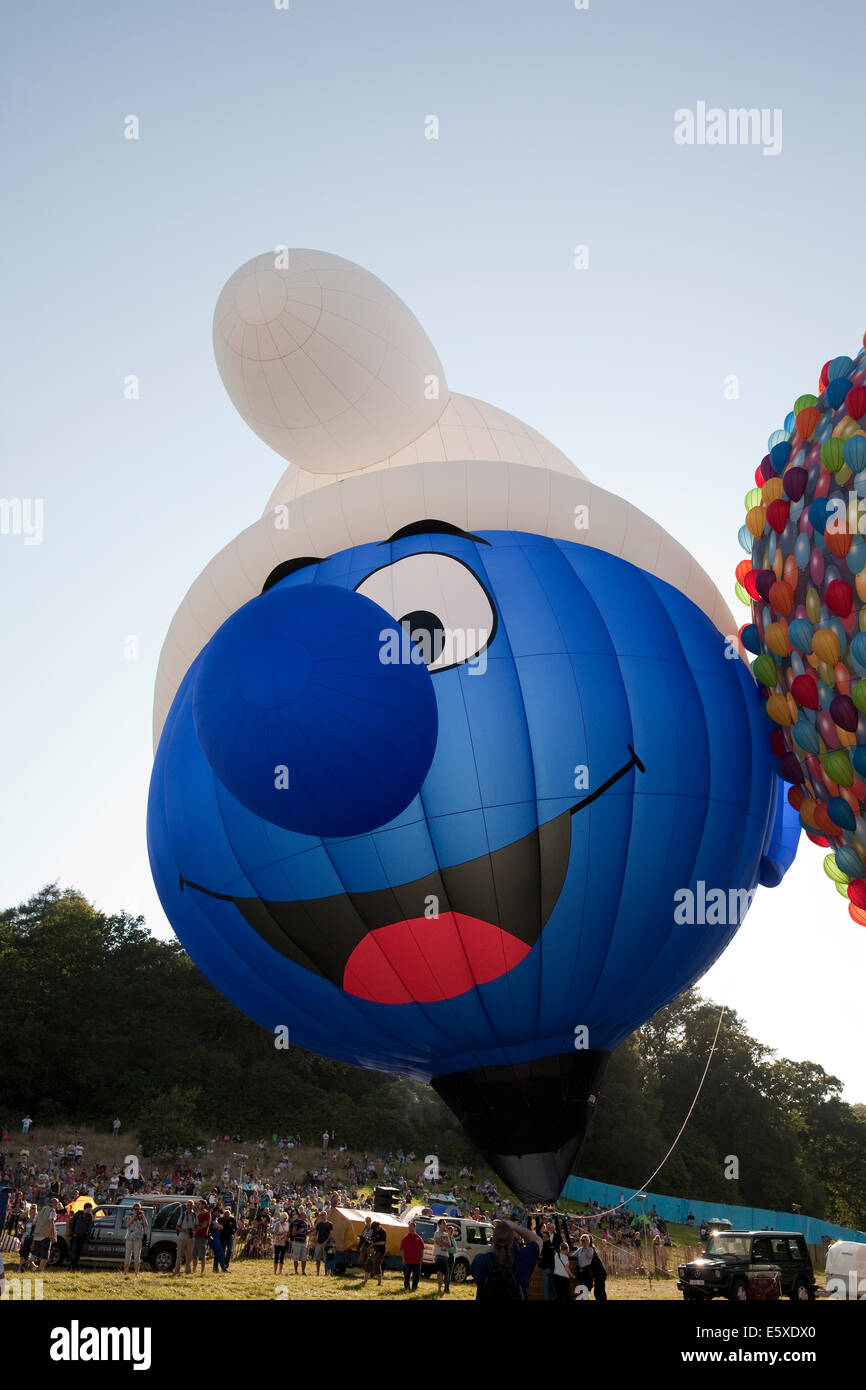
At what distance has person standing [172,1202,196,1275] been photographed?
1308 cm

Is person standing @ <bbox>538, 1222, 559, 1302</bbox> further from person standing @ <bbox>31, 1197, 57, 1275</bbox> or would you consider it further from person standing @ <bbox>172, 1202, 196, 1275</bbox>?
person standing @ <bbox>31, 1197, 57, 1275</bbox>

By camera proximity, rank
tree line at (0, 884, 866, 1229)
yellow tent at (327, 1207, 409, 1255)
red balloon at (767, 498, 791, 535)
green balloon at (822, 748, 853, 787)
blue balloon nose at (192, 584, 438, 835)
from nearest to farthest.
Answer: blue balloon nose at (192, 584, 438, 835) → green balloon at (822, 748, 853, 787) → red balloon at (767, 498, 791, 535) → yellow tent at (327, 1207, 409, 1255) → tree line at (0, 884, 866, 1229)

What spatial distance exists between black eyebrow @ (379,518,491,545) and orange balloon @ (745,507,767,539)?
2.17 meters

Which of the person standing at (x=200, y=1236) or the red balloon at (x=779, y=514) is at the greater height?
the red balloon at (x=779, y=514)

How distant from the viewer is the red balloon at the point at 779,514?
916 cm

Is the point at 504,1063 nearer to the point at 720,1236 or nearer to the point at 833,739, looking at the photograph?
the point at 833,739

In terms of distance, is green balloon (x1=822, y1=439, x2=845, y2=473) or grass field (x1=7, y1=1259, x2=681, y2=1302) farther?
grass field (x1=7, y1=1259, x2=681, y2=1302)

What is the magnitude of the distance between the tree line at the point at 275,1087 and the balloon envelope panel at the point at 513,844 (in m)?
27.8

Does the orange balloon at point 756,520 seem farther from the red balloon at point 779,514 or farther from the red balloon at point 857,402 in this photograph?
the red balloon at point 857,402

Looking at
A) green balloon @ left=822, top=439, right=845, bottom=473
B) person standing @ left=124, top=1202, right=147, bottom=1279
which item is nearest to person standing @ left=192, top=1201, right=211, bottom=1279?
person standing @ left=124, top=1202, right=147, bottom=1279

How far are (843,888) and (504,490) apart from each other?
4488 mm

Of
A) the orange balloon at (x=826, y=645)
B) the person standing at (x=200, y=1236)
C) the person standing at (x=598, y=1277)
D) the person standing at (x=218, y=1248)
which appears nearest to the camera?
the orange balloon at (x=826, y=645)

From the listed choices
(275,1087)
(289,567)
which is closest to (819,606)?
(289,567)

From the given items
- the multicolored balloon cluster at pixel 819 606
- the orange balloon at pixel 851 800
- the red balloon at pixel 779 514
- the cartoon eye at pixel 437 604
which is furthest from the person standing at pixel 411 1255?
the red balloon at pixel 779 514
